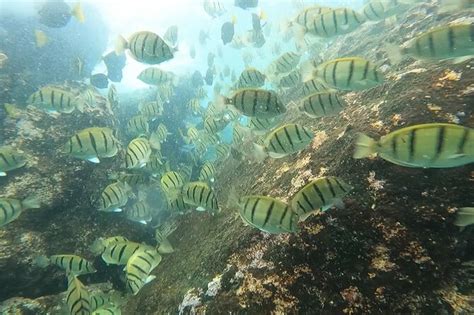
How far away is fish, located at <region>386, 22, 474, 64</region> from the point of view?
3.26 meters

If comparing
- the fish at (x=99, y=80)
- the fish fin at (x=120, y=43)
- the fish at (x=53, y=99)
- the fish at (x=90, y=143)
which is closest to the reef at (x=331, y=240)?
the fish at (x=53, y=99)

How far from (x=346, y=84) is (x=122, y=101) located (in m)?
16.1

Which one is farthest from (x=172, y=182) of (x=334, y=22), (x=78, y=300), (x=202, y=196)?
(x=334, y=22)

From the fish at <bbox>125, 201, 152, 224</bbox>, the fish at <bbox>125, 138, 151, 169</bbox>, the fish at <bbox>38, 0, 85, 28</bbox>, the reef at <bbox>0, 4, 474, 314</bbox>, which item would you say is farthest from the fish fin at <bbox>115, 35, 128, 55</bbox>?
the fish at <bbox>38, 0, 85, 28</bbox>

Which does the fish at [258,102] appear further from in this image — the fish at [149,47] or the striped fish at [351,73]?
the fish at [149,47]

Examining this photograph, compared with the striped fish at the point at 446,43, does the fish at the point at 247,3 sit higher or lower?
higher

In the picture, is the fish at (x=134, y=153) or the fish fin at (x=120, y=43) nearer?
the fish at (x=134, y=153)

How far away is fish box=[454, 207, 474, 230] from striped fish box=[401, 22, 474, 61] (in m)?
1.69

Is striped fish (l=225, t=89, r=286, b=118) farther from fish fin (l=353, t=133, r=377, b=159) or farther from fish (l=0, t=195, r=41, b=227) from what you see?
fish (l=0, t=195, r=41, b=227)

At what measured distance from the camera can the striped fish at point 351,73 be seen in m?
3.92

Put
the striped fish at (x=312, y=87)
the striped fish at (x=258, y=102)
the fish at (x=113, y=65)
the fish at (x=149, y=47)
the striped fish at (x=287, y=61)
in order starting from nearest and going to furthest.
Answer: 1. the striped fish at (x=258, y=102)
2. the fish at (x=149, y=47)
3. the striped fish at (x=312, y=87)
4. the striped fish at (x=287, y=61)
5. the fish at (x=113, y=65)

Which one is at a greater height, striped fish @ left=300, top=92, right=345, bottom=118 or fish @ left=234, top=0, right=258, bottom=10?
fish @ left=234, top=0, right=258, bottom=10

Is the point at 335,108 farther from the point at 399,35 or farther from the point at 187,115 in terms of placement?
the point at 187,115

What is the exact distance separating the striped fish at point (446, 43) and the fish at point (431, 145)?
4.92ft
